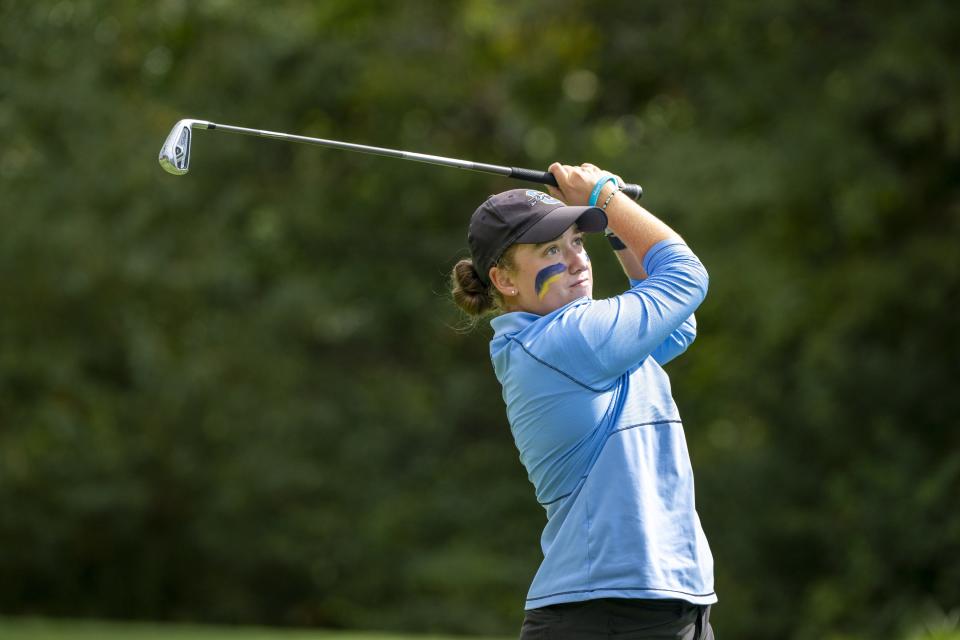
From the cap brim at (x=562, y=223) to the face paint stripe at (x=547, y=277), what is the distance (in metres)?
0.07

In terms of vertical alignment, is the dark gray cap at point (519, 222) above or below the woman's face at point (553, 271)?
above

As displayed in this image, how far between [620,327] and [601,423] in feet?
0.65

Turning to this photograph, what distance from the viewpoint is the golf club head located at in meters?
3.33

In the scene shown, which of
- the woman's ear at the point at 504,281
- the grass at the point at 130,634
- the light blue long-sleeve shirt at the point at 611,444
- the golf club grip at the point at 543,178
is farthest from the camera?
the grass at the point at 130,634

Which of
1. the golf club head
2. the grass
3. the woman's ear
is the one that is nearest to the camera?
the woman's ear

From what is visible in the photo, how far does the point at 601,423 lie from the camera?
2744 mm

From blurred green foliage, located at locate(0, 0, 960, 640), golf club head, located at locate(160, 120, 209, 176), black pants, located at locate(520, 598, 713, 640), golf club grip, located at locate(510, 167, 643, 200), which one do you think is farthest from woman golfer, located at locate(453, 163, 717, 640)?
blurred green foliage, located at locate(0, 0, 960, 640)

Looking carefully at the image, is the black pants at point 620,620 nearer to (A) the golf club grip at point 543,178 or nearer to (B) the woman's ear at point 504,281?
(B) the woman's ear at point 504,281

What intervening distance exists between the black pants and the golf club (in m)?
0.87

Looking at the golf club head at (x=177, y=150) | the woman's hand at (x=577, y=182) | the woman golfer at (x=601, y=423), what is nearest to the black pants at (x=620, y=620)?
the woman golfer at (x=601, y=423)

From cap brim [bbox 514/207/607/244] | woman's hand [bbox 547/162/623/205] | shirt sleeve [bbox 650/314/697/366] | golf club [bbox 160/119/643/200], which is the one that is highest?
golf club [bbox 160/119/643/200]

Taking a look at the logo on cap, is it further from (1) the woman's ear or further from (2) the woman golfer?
(1) the woman's ear

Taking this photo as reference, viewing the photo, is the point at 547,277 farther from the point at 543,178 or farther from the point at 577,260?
the point at 543,178

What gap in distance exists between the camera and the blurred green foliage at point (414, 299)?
36.2ft
